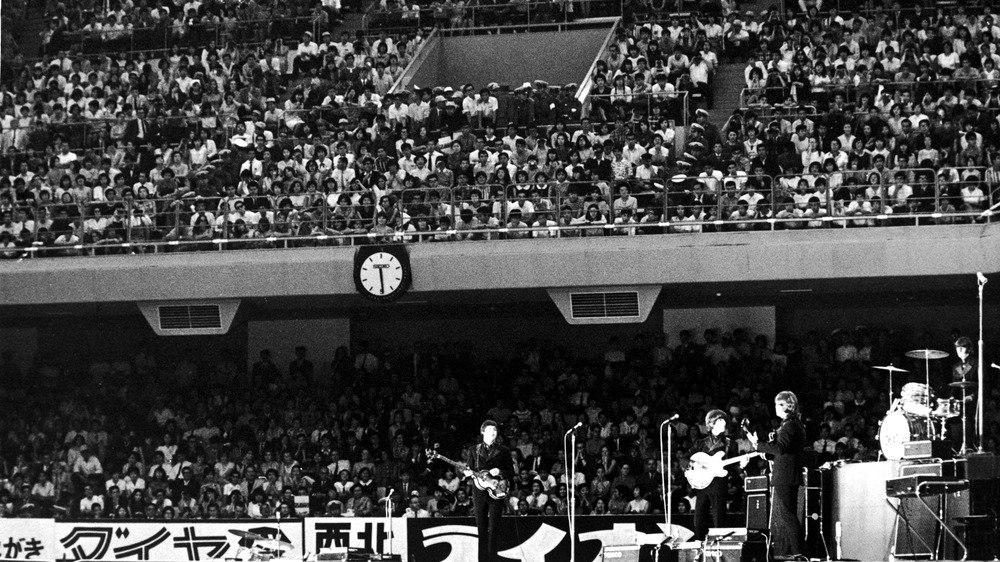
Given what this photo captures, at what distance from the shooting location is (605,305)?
19.3 m

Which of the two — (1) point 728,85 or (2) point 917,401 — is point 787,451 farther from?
(1) point 728,85

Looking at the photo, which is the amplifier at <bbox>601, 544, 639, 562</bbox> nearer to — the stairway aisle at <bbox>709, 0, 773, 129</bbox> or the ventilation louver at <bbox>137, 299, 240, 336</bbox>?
the ventilation louver at <bbox>137, 299, 240, 336</bbox>

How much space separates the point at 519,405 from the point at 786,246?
384cm

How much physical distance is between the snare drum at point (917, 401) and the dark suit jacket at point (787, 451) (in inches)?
31.5

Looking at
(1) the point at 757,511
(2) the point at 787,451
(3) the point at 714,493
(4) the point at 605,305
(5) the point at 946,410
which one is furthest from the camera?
(4) the point at 605,305

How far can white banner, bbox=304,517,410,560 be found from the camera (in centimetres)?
1588

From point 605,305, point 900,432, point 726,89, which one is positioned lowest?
point 900,432

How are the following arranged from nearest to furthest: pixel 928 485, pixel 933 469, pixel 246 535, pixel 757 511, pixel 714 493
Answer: pixel 928 485, pixel 933 469, pixel 757 511, pixel 714 493, pixel 246 535

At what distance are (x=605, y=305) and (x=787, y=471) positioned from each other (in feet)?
23.5

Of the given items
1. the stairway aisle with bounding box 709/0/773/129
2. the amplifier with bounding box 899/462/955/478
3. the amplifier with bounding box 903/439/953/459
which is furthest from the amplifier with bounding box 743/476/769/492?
the stairway aisle with bounding box 709/0/773/129

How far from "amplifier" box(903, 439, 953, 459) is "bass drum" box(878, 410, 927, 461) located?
190 mm

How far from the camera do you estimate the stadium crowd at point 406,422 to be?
58.6ft

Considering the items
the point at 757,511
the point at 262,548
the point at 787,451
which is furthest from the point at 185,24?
the point at 787,451

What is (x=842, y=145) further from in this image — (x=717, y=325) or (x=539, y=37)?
(x=539, y=37)
